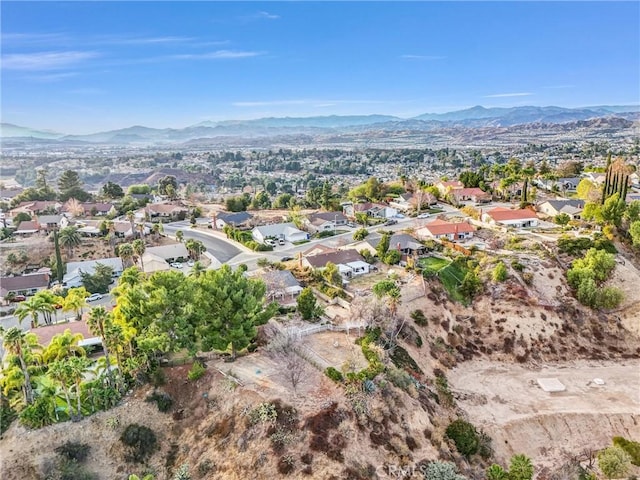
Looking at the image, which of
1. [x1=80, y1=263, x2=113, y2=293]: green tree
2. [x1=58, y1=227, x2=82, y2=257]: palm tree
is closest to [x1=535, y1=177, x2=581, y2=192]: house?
[x1=80, y1=263, x2=113, y2=293]: green tree

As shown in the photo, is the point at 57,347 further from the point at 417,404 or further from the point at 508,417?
the point at 508,417

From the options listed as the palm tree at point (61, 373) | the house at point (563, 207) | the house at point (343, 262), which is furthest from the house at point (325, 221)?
Answer: the palm tree at point (61, 373)

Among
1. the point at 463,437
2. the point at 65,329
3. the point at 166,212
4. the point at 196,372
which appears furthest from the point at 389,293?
the point at 166,212

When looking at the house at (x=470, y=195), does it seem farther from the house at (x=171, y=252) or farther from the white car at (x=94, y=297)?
the white car at (x=94, y=297)

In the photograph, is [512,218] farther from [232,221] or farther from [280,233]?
[232,221]

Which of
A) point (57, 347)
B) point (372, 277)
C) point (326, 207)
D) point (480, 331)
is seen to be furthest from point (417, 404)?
point (326, 207)

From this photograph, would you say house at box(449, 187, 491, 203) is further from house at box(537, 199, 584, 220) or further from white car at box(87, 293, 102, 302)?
A: white car at box(87, 293, 102, 302)
